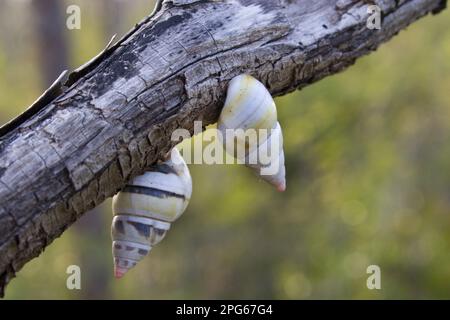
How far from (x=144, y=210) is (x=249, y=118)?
26 cm

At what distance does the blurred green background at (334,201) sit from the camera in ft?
13.3

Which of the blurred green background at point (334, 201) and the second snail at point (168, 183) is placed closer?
the second snail at point (168, 183)

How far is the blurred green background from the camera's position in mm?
4047

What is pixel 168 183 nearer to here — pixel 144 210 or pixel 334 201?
pixel 144 210

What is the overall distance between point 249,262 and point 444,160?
1370mm

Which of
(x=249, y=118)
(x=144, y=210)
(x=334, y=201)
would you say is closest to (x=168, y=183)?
(x=144, y=210)

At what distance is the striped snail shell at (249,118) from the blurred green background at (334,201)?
2.68 meters

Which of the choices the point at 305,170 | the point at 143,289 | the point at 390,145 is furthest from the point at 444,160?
the point at 143,289

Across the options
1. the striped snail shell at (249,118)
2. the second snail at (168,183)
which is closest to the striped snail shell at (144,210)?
the second snail at (168,183)

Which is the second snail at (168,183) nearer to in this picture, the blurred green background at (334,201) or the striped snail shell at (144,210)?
the striped snail shell at (144,210)

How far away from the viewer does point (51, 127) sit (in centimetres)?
119

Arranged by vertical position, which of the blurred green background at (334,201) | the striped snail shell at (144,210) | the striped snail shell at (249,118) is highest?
the blurred green background at (334,201)

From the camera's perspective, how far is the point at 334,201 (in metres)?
4.35

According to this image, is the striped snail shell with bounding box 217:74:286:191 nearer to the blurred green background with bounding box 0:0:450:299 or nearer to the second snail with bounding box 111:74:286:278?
the second snail with bounding box 111:74:286:278
